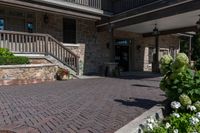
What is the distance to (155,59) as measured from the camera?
1734 centimetres

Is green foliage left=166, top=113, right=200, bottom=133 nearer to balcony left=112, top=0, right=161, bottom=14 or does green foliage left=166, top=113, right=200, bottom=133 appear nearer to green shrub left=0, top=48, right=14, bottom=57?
green shrub left=0, top=48, right=14, bottom=57

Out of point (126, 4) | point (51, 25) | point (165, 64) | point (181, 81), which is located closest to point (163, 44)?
point (126, 4)

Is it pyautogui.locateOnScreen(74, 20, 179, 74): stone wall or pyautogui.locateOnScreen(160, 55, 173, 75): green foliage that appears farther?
pyautogui.locateOnScreen(74, 20, 179, 74): stone wall

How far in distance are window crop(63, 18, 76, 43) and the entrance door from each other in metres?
4.01

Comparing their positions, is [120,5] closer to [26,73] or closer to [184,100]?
[26,73]

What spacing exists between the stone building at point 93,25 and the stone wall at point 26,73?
1.16m

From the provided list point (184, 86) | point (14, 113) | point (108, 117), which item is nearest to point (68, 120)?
point (108, 117)

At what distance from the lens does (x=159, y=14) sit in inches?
424

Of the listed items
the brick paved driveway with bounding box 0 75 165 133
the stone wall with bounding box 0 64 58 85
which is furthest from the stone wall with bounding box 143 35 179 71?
the brick paved driveway with bounding box 0 75 165 133

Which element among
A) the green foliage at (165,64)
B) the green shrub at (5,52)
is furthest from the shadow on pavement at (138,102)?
the green shrub at (5,52)

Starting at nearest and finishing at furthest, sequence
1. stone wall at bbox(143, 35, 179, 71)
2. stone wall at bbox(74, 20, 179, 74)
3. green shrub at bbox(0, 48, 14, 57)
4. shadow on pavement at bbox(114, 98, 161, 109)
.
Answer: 1. shadow on pavement at bbox(114, 98, 161, 109)
2. green shrub at bbox(0, 48, 14, 57)
3. stone wall at bbox(74, 20, 179, 74)
4. stone wall at bbox(143, 35, 179, 71)

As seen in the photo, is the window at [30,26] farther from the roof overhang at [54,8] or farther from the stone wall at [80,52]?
the stone wall at [80,52]

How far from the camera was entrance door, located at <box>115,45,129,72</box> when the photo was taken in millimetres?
17125

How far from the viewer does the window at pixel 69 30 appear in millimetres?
13805
